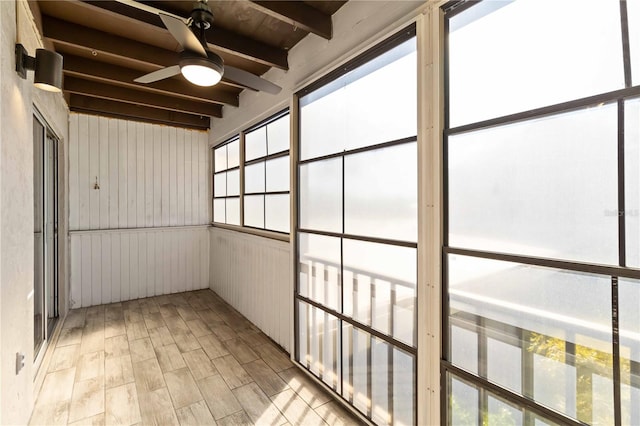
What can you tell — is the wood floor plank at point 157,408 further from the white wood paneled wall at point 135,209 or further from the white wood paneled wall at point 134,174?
the white wood paneled wall at point 134,174

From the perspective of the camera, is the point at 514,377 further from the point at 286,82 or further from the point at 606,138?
the point at 286,82

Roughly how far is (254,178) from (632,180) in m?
3.45

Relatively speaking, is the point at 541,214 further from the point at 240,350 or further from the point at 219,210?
the point at 219,210

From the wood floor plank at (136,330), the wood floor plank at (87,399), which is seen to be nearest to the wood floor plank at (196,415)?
the wood floor plank at (87,399)

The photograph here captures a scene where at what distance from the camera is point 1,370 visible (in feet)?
4.81

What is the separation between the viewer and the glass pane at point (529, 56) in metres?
1.08

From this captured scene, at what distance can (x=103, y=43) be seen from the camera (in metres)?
2.54

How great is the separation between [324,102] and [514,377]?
2206 millimetres

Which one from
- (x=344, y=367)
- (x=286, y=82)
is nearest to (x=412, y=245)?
(x=344, y=367)

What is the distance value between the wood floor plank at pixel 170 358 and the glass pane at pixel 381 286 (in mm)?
1781

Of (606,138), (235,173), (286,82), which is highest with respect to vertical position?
(286,82)

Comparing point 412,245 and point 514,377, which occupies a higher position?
point 412,245

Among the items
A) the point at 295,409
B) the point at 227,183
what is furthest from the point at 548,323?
the point at 227,183

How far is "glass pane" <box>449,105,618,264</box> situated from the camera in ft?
3.54
